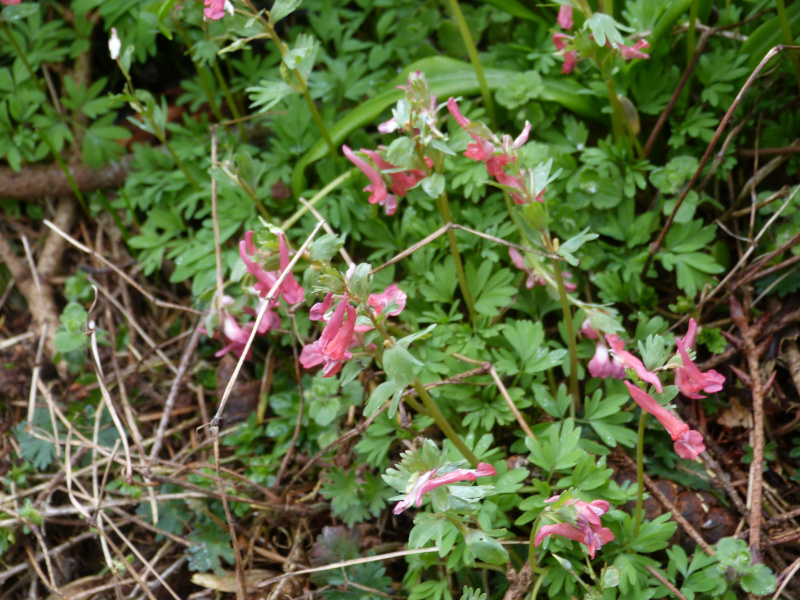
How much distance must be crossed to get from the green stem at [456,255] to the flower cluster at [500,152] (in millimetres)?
164

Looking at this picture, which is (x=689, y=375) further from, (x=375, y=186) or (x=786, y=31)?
(x=786, y=31)

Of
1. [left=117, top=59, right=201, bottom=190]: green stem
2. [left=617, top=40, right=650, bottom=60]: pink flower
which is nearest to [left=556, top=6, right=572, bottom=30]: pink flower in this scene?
[left=617, top=40, right=650, bottom=60]: pink flower

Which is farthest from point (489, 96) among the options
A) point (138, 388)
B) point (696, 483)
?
point (138, 388)

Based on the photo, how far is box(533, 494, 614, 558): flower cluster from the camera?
1.21 m

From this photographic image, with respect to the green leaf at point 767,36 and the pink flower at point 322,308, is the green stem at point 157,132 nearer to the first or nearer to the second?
the pink flower at point 322,308

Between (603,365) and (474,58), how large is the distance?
0.95 metres

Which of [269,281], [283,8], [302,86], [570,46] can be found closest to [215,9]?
[283,8]

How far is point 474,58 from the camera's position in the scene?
72.4 inches

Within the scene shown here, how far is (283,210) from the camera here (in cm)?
212

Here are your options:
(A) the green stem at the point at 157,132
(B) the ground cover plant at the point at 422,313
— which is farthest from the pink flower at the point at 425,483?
(A) the green stem at the point at 157,132

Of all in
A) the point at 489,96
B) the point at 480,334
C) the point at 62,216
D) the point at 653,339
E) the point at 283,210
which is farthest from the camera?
the point at 62,216

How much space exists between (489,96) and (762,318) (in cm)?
101

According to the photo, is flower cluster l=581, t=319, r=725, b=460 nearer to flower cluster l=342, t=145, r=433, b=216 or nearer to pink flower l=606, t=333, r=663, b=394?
pink flower l=606, t=333, r=663, b=394

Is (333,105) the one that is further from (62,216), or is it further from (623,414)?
(623,414)
